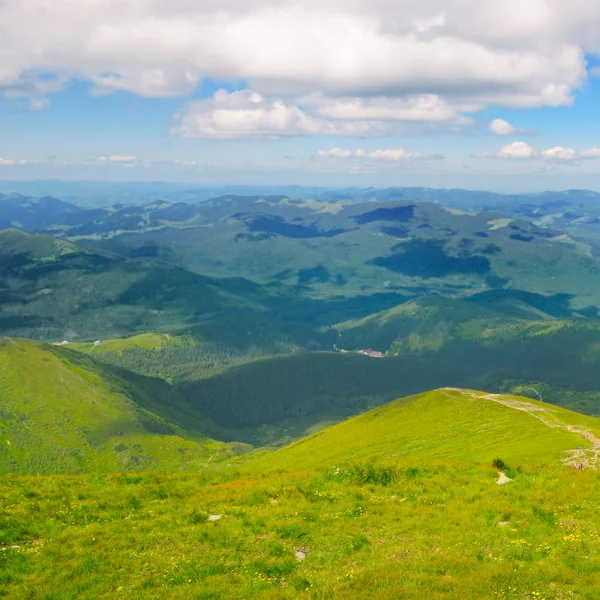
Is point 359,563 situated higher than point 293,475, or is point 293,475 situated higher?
point 359,563

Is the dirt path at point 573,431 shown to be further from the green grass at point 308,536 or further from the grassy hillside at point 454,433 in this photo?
the green grass at point 308,536

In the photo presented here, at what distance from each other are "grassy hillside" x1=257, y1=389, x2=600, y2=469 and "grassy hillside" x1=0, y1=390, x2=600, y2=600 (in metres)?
20.5

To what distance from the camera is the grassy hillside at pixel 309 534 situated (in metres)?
23.7

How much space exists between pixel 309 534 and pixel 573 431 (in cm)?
6960

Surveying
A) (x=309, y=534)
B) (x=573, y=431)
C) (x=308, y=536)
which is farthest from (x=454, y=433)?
(x=308, y=536)

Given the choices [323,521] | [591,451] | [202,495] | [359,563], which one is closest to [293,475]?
[202,495]

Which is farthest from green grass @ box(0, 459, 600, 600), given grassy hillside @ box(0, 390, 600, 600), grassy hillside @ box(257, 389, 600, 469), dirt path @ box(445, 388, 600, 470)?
grassy hillside @ box(257, 389, 600, 469)

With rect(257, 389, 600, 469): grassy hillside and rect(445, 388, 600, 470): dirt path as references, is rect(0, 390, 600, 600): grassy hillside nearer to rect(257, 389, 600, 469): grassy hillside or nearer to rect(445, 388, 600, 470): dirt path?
rect(445, 388, 600, 470): dirt path

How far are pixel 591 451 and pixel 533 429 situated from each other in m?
32.9

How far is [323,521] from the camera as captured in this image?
3136cm

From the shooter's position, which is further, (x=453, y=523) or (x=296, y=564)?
(x=453, y=523)

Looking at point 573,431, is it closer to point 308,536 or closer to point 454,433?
point 454,433

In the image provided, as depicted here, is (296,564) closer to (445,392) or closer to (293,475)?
(293,475)

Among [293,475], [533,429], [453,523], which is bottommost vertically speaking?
[533,429]
